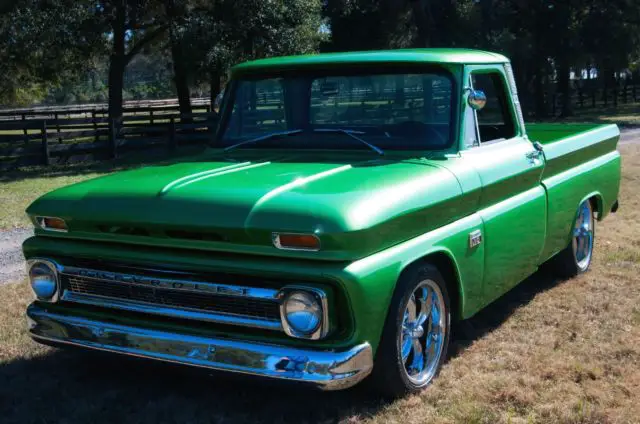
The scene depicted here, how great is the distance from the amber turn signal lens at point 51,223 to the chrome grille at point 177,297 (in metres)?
0.21

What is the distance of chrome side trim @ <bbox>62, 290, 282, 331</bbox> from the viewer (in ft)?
10.9

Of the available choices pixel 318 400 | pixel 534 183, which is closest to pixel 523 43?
pixel 534 183

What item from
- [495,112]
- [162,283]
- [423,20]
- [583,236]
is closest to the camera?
[162,283]

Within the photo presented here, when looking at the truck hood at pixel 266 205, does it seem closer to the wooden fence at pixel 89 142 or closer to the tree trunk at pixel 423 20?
the wooden fence at pixel 89 142

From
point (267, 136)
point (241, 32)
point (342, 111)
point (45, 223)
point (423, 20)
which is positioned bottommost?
point (45, 223)

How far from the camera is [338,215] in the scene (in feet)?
10.3

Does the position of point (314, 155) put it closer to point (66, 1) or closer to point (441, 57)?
point (441, 57)

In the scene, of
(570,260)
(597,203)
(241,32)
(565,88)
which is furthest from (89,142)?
(565,88)

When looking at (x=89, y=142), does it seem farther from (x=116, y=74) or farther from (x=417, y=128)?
(x=417, y=128)

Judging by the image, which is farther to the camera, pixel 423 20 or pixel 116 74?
pixel 423 20

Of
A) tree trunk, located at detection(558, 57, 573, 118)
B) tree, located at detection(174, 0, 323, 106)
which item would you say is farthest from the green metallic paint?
tree trunk, located at detection(558, 57, 573, 118)

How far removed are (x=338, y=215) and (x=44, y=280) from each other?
168cm

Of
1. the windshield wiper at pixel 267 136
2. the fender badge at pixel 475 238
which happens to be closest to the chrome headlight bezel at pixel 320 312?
the fender badge at pixel 475 238

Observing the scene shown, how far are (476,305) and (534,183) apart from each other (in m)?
1.11
